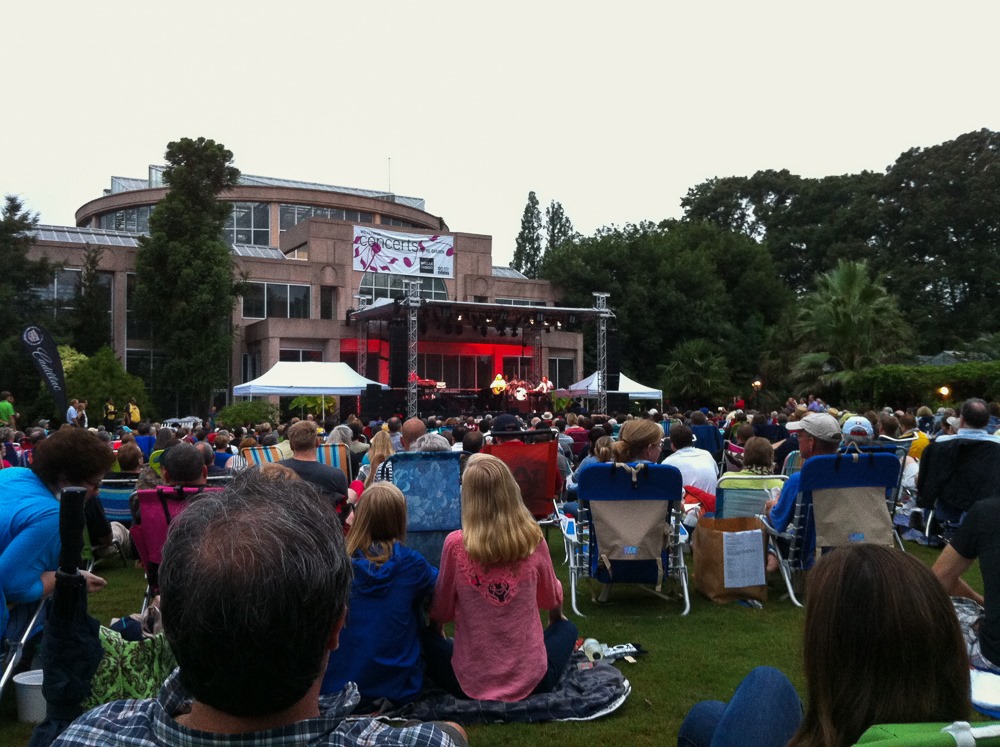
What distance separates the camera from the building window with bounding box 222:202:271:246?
43188 millimetres

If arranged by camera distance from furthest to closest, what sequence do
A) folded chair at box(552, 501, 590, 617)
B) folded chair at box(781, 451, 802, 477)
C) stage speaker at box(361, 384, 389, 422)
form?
1. stage speaker at box(361, 384, 389, 422)
2. folded chair at box(781, 451, 802, 477)
3. folded chair at box(552, 501, 590, 617)

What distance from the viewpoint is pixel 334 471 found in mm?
6156

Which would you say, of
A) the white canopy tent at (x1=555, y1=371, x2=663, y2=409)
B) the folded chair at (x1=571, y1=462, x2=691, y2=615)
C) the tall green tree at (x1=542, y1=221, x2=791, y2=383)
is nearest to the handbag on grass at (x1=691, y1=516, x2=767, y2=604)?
the folded chair at (x1=571, y1=462, x2=691, y2=615)

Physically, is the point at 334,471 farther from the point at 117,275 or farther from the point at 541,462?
the point at 117,275

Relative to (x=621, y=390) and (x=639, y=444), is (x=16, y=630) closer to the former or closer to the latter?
(x=639, y=444)

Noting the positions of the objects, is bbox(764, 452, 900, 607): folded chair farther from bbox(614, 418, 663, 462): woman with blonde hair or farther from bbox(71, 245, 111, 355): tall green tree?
bbox(71, 245, 111, 355): tall green tree

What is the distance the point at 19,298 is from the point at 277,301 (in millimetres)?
9365

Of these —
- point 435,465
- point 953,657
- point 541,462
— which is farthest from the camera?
point 541,462

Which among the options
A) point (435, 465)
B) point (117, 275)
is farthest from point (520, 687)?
point (117, 275)

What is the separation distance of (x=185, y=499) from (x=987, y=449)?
5398 millimetres

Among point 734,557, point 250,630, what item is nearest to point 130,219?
point 734,557

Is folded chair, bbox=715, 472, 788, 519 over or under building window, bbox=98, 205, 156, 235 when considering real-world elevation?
under

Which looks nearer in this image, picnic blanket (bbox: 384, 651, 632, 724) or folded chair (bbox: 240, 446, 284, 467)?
picnic blanket (bbox: 384, 651, 632, 724)

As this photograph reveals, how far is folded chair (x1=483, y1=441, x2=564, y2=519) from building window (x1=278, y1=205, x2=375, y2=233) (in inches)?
1444
